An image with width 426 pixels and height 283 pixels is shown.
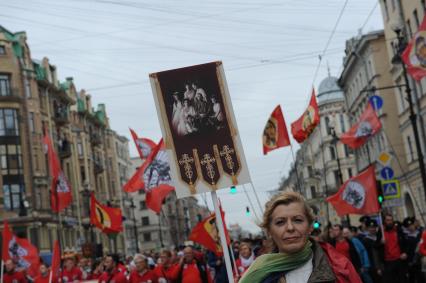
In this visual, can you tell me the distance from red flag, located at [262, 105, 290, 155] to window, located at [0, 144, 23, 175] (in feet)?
122

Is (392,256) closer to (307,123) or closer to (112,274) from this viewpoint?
(112,274)

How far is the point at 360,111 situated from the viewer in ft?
191

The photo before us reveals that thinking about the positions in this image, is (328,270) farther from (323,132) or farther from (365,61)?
(323,132)

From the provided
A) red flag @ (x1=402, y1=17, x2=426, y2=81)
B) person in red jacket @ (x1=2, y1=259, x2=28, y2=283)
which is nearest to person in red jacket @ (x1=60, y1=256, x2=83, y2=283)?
person in red jacket @ (x1=2, y1=259, x2=28, y2=283)

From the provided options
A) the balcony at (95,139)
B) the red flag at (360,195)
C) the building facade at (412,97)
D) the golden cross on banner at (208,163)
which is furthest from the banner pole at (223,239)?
the balcony at (95,139)

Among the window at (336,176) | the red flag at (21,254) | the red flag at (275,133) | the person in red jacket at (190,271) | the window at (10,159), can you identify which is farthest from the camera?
the window at (336,176)

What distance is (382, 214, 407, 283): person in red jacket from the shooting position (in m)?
14.7

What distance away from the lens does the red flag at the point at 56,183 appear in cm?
1808

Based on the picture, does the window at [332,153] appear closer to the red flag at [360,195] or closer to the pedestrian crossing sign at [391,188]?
the pedestrian crossing sign at [391,188]

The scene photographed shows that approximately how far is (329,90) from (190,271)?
243 ft

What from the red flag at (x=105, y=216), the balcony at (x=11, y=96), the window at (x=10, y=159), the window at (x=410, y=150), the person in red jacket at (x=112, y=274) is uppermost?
the balcony at (x=11, y=96)

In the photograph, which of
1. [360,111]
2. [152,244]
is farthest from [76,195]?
[152,244]

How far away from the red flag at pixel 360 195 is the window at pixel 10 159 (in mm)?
39634

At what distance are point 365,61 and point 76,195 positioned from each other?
3028 cm
